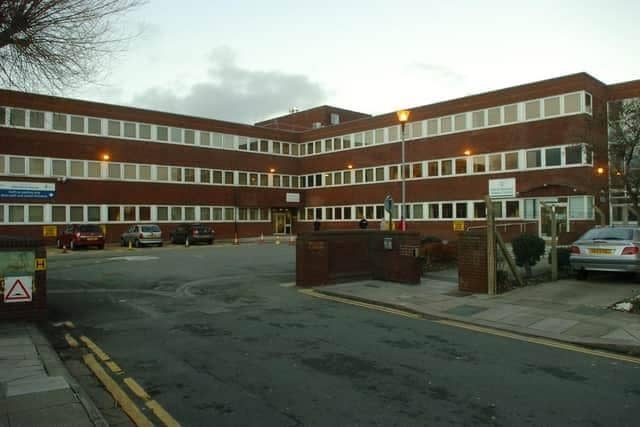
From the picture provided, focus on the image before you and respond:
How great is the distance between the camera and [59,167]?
3869cm

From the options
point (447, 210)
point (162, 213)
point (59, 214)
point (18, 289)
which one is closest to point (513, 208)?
point (447, 210)

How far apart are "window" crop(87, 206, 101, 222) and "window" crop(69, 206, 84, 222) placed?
54cm

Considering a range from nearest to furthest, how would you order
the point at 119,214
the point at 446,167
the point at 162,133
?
the point at 446,167
the point at 119,214
the point at 162,133

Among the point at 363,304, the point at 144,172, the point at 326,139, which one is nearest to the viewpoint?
the point at 363,304

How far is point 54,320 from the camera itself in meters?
9.81

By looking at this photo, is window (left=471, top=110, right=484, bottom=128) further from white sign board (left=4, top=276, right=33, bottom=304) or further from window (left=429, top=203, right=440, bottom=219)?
white sign board (left=4, top=276, right=33, bottom=304)

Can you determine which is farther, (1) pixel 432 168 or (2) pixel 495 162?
(1) pixel 432 168

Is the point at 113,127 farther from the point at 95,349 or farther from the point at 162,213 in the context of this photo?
the point at 95,349

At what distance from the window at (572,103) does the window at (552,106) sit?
0.51 metres

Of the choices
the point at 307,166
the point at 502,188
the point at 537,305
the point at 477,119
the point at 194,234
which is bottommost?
the point at 537,305

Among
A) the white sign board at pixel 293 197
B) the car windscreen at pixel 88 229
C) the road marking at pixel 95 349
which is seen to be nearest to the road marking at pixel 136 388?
the road marking at pixel 95 349

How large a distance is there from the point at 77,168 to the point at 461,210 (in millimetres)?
29382

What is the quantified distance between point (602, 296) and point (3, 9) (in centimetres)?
1340

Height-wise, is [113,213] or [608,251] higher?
[113,213]
